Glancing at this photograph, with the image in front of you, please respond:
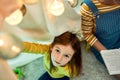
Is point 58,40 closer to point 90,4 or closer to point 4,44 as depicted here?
point 90,4

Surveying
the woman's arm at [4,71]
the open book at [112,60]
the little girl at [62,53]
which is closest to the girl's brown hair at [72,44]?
the little girl at [62,53]

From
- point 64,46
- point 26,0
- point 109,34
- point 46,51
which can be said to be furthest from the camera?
point 109,34

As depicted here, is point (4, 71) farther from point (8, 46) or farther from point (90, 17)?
point (90, 17)

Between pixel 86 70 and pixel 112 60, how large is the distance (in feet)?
0.73

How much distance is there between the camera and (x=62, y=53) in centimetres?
78

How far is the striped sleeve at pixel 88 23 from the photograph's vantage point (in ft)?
3.07

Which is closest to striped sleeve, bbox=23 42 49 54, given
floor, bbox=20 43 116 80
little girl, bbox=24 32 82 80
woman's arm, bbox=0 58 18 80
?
little girl, bbox=24 32 82 80

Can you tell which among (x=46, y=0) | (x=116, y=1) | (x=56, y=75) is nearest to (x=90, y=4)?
(x=116, y=1)

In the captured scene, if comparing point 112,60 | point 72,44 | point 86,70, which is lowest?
point 86,70

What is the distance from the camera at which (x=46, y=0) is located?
79 centimetres

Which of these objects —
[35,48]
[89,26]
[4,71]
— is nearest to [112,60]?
[89,26]

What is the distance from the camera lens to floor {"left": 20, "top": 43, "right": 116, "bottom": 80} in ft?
3.44

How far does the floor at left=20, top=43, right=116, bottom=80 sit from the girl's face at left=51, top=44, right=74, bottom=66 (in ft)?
0.90

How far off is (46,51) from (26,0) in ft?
1.52
